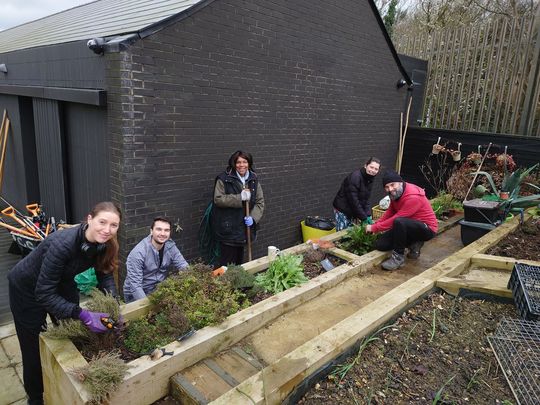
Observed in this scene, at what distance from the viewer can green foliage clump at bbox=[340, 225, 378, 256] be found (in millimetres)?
5035

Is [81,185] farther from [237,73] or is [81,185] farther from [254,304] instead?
[254,304]

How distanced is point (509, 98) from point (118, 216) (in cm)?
Answer: 883

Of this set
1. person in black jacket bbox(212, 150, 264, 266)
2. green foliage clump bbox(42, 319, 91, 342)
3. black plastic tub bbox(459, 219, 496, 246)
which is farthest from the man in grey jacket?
black plastic tub bbox(459, 219, 496, 246)

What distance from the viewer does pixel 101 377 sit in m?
2.06

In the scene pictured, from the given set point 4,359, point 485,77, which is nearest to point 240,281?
point 4,359

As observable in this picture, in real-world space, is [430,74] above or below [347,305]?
above

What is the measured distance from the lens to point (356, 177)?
218 inches

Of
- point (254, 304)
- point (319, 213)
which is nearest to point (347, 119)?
point (319, 213)

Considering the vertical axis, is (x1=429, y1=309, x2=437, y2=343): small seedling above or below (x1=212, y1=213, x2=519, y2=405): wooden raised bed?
below

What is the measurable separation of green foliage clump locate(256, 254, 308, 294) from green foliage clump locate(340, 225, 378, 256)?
4.20ft

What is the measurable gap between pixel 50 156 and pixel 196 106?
3.34 metres

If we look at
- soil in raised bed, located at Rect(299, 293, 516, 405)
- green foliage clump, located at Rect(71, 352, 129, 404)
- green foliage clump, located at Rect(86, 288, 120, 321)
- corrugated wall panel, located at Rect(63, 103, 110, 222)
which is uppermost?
corrugated wall panel, located at Rect(63, 103, 110, 222)

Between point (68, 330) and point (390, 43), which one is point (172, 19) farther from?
point (390, 43)

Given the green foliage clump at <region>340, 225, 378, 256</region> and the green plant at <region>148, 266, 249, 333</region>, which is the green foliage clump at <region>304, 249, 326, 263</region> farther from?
the green plant at <region>148, 266, 249, 333</region>
